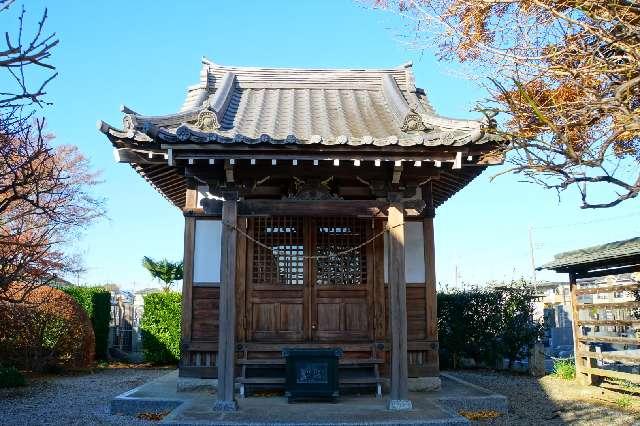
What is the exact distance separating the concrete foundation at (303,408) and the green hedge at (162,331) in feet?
21.7

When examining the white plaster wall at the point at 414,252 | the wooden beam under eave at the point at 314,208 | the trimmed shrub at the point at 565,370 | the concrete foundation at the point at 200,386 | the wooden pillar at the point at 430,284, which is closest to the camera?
the wooden beam under eave at the point at 314,208

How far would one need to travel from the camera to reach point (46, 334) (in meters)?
12.5

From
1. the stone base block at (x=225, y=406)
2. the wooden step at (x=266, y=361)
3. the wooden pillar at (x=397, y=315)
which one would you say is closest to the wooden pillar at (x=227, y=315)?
the stone base block at (x=225, y=406)

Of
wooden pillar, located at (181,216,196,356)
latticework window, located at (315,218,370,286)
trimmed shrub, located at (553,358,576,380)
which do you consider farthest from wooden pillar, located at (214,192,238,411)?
trimmed shrub, located at (553,358,576,380)

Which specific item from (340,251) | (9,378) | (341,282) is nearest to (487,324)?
(341,282)

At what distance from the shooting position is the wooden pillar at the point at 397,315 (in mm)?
6426

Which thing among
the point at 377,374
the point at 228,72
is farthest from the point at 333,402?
the point at 228,72

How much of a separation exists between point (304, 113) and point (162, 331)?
28.5 ft

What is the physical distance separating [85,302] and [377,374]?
1106 centimetres

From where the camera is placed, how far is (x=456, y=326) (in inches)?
505

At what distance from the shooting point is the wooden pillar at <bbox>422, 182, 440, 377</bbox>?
8.05 meters

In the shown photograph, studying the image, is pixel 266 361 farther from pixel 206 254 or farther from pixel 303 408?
pixel 206 254

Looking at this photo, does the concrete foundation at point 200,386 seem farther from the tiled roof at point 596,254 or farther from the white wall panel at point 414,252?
the tiled roof at point 596,254

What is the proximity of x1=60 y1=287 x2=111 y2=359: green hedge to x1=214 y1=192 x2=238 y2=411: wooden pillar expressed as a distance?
34.0ft
